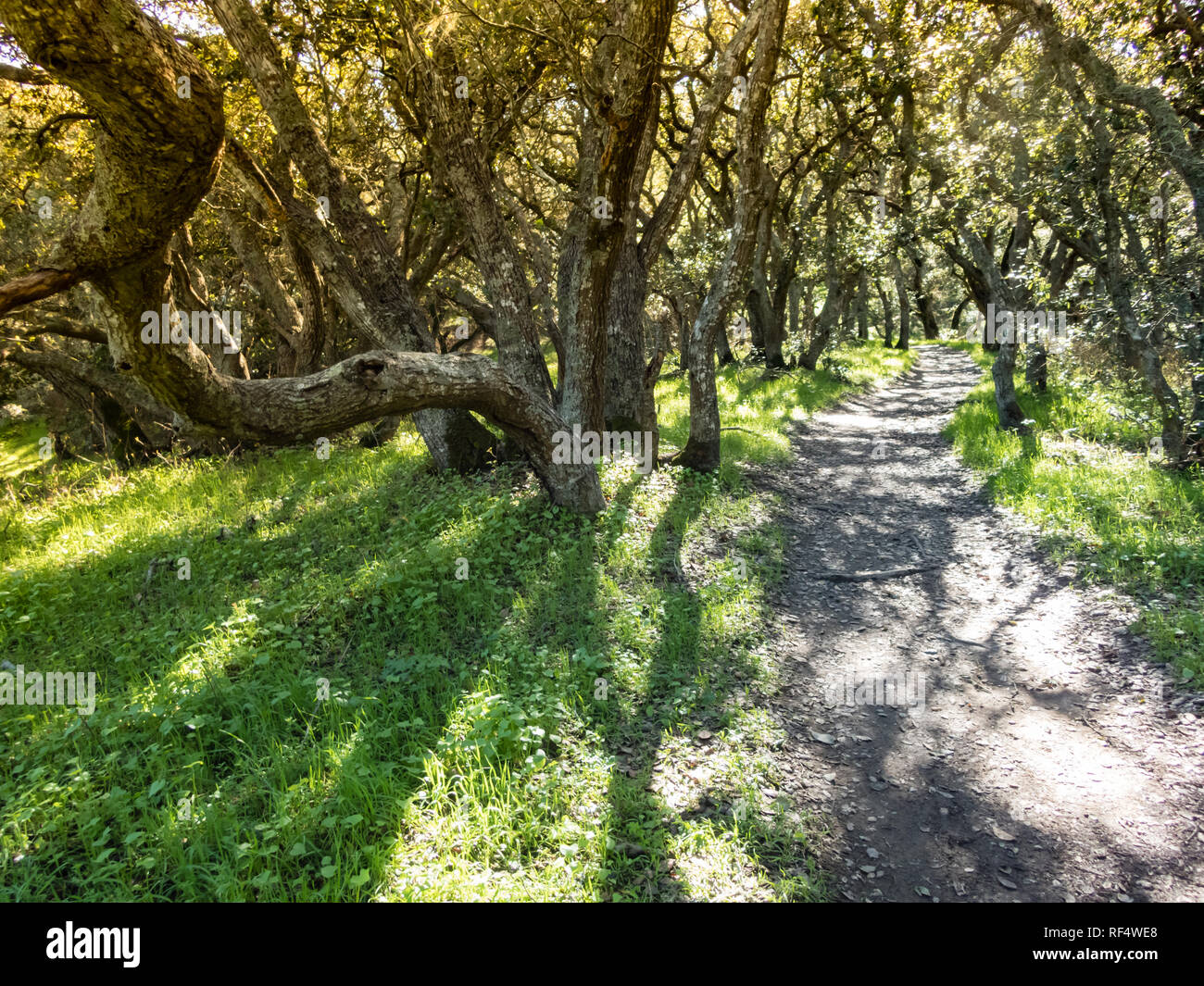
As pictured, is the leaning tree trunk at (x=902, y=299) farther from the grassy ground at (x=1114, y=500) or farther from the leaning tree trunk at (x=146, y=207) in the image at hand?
the leaning tree trunk at (x=146, y=207)

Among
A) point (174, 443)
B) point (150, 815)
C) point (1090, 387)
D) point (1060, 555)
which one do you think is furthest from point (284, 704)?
point (1090, 387)

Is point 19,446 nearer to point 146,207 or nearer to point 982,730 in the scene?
point 146,207

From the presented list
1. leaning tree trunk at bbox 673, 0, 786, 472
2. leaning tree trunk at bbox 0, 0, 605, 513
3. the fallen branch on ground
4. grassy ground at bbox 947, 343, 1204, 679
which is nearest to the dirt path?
the fallen branch on ground

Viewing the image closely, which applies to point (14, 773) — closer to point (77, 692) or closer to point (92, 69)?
point (77, 692)

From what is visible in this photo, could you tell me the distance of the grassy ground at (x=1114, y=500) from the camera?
5.51 meters

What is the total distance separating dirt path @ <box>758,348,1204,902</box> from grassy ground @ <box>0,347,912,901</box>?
16.1 inches

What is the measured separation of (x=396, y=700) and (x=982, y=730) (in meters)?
4.39

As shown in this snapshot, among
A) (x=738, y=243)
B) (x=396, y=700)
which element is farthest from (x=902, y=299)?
(x=396, y=700)

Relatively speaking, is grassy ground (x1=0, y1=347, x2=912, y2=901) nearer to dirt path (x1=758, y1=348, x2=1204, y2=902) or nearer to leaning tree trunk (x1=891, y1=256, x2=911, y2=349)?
dirt path (x1=758, y1=348, x2=1204, y2=902)

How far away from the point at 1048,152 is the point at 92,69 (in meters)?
12.1

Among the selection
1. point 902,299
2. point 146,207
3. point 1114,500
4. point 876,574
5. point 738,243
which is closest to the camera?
point 146,207

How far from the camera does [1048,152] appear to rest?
9.63 metres

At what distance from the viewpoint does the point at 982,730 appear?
459cm

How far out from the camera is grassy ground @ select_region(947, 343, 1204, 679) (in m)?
5.51
